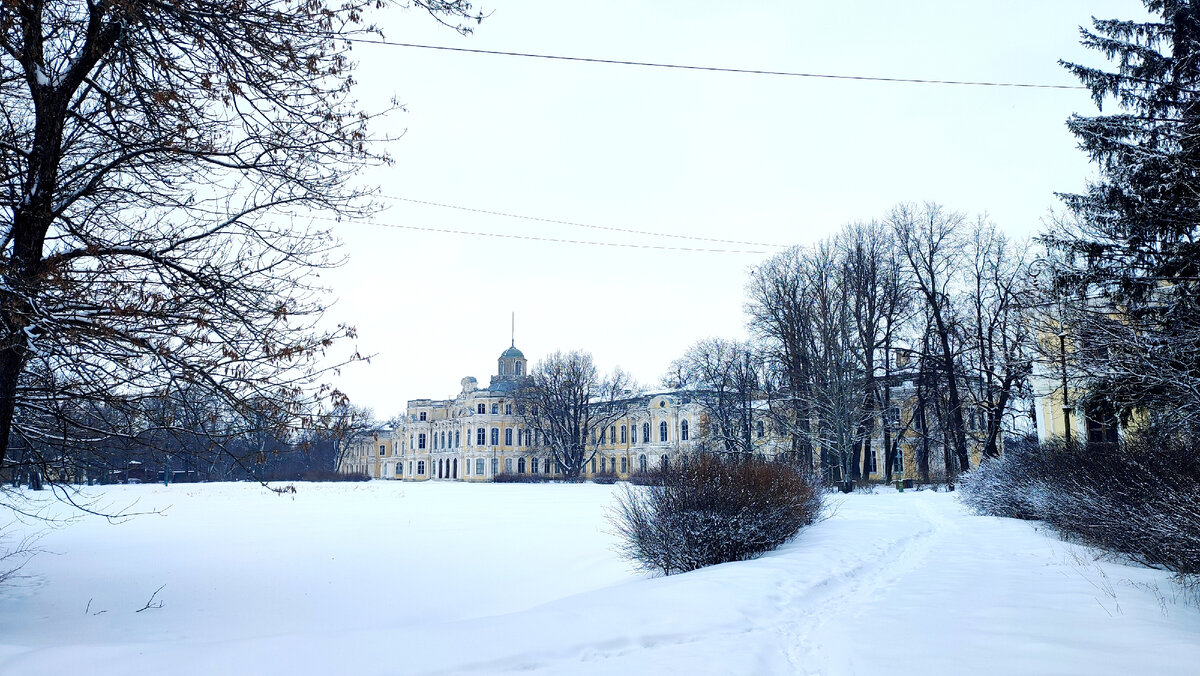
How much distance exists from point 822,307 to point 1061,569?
26401 mm

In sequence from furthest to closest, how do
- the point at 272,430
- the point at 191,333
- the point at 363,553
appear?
the point at 363,553 → the point at 272,430 → the point at 191,333

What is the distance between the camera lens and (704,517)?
38.7 ft

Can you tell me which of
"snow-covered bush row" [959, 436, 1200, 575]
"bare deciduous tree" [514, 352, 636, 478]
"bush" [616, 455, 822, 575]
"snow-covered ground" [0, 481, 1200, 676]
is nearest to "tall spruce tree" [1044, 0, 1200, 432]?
"snow-covered bush row" [959, 436, 1200, 575]

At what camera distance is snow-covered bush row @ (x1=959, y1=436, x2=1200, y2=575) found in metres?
8.43

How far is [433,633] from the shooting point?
6.51 meters

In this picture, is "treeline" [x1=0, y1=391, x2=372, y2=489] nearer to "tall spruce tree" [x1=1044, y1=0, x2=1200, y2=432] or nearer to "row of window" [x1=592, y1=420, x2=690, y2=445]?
"tall spruce tree" [x1=1044, y1=0, x2=1200, y2=432]

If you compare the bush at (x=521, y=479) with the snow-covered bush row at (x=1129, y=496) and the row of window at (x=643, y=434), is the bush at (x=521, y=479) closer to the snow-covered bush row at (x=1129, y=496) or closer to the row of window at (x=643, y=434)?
the row of window at (x=643, y=434)

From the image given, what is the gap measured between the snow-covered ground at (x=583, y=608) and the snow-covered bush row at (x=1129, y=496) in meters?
0.39

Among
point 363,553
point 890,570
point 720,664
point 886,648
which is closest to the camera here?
point 720,664

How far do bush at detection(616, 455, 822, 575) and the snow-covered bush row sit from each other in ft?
14.1

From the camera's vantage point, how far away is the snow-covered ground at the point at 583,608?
5875 mm

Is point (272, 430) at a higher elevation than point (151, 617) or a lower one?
higher

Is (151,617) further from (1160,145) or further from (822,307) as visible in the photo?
(822,307)

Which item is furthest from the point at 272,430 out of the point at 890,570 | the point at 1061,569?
the point at 1061,569
